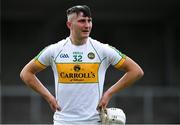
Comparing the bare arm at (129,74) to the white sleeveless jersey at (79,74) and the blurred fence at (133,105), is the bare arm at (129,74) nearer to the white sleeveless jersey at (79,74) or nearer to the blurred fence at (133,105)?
the white sleeveless jersey at (79,74)

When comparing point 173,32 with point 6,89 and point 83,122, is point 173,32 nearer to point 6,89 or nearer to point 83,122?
point 6,89

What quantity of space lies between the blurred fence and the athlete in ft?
36.3

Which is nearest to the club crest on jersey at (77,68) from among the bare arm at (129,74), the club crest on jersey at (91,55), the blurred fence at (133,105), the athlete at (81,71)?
the athlete at (81,71)

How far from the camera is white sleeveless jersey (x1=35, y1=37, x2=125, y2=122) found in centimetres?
715

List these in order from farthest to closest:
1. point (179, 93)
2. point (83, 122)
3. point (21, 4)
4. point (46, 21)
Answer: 1. point (46, 21)
2. point (21, 4)
3. point (179, 93)
4. point (83, 122)

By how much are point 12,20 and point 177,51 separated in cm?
544

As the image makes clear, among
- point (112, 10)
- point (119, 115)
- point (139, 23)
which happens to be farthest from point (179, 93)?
point (119, 115)

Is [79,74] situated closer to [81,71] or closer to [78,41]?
[81,71]

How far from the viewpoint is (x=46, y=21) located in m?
23.6

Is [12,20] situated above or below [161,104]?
above

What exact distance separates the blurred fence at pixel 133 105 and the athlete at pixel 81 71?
1107cm

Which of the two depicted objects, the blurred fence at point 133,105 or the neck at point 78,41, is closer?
the neck at point 78,41

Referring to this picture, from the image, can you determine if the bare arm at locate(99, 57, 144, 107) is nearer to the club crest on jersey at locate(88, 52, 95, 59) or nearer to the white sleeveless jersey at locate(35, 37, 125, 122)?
the white sleeveless jersey at locate(35, 37, 125, 122)

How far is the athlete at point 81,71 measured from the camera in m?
7.16
